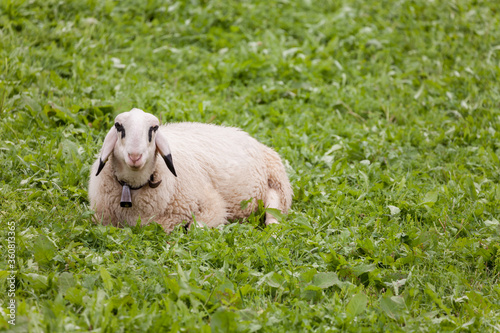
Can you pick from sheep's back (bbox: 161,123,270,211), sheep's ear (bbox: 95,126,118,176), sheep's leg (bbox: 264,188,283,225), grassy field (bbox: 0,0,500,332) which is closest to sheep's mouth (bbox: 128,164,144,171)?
sheep's ear (bbox: 95,126,118,176)

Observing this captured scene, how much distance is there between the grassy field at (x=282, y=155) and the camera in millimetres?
3352

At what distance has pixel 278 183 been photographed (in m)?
5.00

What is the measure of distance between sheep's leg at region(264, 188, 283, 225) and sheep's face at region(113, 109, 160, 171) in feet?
3.99

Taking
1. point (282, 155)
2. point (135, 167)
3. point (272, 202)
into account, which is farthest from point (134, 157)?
point (282, 155)

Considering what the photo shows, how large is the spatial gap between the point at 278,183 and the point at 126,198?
4.98 feet

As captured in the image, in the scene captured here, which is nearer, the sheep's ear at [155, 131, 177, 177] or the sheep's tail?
the sheep's ear at [155, 131, 177, 177]

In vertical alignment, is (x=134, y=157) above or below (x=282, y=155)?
above

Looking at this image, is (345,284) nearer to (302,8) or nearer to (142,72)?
(142,72)

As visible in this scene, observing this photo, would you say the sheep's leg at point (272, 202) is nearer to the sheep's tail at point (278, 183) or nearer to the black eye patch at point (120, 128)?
the sheep's tail at point (278, 183)

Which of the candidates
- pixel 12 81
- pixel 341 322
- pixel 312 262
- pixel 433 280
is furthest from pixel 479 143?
pixel 12 81

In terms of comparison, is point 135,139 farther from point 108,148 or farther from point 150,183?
point 150,183

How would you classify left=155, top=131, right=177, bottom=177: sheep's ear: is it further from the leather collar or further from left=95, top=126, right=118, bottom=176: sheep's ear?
left=95, top=126, right=118, bottom=176: sheep's ear

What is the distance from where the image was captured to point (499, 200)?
16.3 feet

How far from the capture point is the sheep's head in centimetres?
382
